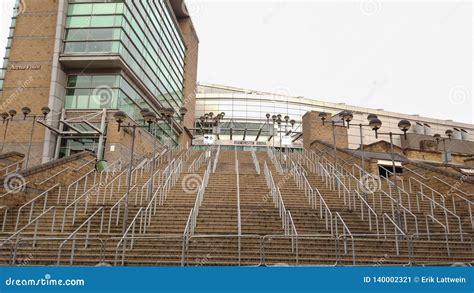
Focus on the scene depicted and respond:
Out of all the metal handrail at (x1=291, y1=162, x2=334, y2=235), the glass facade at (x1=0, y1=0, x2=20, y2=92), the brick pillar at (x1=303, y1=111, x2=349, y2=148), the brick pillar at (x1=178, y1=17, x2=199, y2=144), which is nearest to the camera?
the metal handrail at (x1=291, y1=162, x2=334, y2=235)

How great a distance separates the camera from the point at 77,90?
25922 millimetres

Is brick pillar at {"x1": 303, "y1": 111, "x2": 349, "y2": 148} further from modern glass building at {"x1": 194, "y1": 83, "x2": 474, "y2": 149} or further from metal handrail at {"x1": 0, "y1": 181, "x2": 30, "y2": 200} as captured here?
modern glass building at {"x1": 194, "y1": 83, "x2": 474, "y2": 149}

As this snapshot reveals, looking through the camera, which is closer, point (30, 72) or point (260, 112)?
point (30, 72)

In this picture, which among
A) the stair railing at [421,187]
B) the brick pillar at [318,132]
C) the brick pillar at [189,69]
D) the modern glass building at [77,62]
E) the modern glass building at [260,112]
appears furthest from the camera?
the modern glass building at [260,112]

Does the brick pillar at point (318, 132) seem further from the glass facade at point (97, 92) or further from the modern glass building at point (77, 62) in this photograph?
the glass facade at point (97, 92)

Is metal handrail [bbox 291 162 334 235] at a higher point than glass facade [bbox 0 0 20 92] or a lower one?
lower

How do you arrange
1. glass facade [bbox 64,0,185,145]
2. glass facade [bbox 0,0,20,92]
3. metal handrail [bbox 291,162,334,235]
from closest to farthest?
metal handrail [bbox 291,162,334,235] → glass facade [bbox 64,0,185,145] → glass facade [bbox 0,0,20,92]

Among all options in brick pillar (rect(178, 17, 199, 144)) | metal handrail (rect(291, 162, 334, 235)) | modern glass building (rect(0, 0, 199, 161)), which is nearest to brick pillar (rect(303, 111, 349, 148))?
modern glass building (rect(0, 0, 199, 161))

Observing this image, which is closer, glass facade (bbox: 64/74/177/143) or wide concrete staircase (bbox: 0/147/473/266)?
wide concrete staircase (bbox: 0/147/473/266)

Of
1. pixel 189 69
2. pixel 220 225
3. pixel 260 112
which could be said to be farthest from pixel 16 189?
pixel 260 112

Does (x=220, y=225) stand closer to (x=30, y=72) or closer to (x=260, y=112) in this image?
(x=30, y=72)

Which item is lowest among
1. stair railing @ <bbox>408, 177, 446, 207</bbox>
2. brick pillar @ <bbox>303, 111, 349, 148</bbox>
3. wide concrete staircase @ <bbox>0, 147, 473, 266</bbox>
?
wide concrete staircase @ <bbox>0, 147, 473, 266</bbox>

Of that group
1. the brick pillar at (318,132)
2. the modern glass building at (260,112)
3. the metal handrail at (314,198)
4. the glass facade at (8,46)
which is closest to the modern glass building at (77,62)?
the glass facade at (8,46)

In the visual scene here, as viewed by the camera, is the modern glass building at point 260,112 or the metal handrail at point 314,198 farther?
the modern glass building at point 260,112
